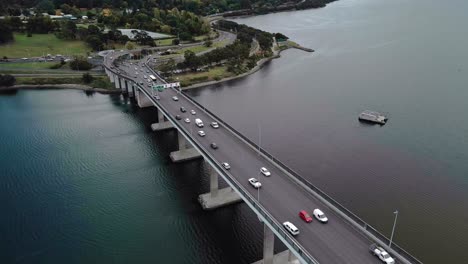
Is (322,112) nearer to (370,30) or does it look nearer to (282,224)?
(282,224)

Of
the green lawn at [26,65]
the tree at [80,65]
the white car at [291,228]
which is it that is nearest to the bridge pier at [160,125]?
the white car at [291,228]

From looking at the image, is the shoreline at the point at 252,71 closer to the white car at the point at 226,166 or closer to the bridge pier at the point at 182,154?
the bridge pier at the point at 182,154

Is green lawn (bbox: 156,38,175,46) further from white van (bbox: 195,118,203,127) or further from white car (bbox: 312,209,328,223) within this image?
white car (bbox: 312,209,328,223)

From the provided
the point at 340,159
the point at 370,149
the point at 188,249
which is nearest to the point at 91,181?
the point at 188,249

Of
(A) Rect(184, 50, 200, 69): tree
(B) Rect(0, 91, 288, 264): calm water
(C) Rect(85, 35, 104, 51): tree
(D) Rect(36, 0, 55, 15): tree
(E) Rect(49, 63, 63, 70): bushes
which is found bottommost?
(B) Rect(0, 91, 288, 264): calm water

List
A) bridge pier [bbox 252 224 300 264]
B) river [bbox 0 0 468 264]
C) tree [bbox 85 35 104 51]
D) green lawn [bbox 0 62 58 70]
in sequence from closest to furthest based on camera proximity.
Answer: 1. bridge pier [bbox 252 224 300 264]
2. river [bbox 0 0 468 264]
3. green lawn [bbox 0 62 58 70]
4. tree [bbox 85 35 104 51]


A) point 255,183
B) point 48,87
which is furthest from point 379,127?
point 48,87

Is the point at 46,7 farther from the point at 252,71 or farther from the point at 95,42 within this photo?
the point at 252,71

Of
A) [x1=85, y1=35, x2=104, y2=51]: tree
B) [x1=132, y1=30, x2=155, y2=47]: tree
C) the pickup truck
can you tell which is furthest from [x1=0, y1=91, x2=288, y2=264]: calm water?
[x1=132, y1=30, x2=155, y2=47]: tree
